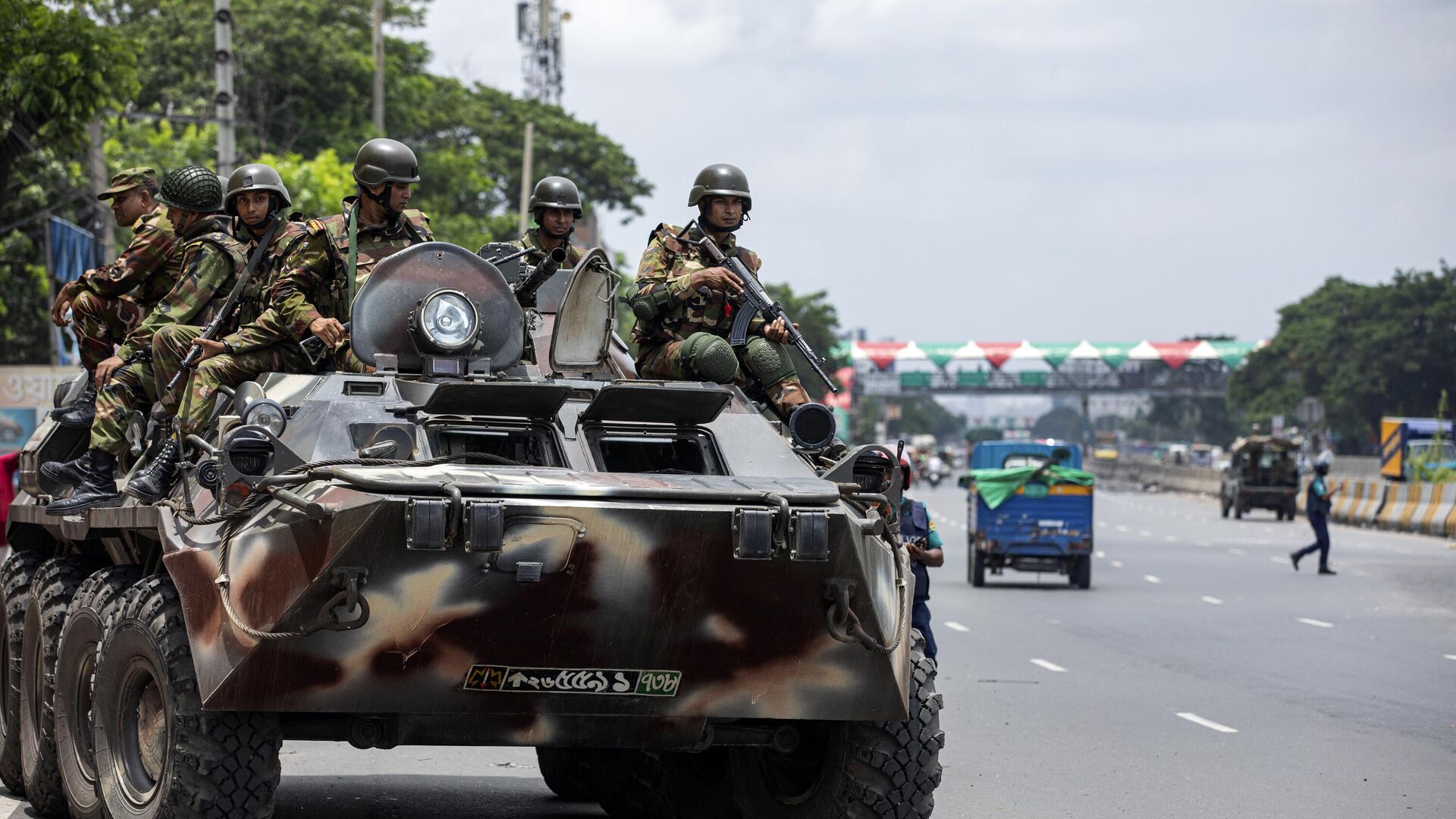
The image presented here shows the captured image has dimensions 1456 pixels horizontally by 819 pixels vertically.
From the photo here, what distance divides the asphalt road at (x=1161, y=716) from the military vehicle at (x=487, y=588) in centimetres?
196

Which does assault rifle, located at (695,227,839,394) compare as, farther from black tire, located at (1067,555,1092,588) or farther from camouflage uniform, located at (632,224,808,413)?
black tire, located at (1067,555,1092,588)

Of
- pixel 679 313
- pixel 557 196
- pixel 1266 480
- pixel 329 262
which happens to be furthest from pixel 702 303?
pixel 1266 480

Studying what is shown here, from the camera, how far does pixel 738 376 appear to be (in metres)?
9.79

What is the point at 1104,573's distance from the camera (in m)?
29.1

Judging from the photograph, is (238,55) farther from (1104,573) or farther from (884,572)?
(884,572)

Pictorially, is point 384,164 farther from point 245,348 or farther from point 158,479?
point 158,479

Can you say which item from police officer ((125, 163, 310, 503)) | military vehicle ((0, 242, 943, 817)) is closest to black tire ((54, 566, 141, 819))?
military vehicle ((0, 242, 943, 817))

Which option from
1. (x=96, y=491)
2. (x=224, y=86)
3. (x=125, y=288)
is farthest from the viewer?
(x=224, y=86)

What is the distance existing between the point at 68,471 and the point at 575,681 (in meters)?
3.74

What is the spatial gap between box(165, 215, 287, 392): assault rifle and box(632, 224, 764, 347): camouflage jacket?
5.63 feet

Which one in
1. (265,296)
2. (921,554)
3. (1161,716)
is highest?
(265,296)

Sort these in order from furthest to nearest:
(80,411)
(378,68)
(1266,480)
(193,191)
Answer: (1266,480)
(378,68)
(80,411)
(193,191)

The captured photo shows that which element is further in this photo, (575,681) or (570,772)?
(570,772)

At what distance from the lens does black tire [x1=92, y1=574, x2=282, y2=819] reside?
7031mm
